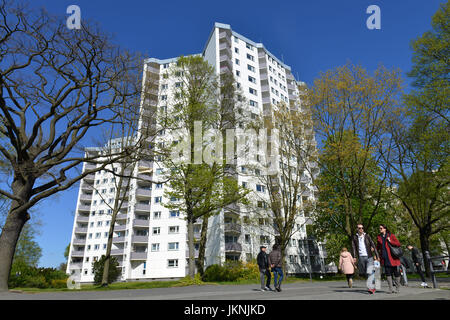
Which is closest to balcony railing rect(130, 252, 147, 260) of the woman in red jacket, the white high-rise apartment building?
the white high-rise apartment building

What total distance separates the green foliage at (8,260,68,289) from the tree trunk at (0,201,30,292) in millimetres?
8770

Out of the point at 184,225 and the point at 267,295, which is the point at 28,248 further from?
the point at 267,295

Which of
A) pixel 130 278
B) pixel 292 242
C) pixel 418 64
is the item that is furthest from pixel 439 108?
pixel 130 278

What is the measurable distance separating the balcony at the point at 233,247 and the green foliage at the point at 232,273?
9680 mm

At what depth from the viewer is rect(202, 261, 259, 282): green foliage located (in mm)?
22625

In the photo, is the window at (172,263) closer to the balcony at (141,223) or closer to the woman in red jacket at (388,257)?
the balcony at (141,223)

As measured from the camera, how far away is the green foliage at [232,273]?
22625mm

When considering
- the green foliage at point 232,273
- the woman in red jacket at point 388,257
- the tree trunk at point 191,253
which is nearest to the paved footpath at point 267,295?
the woman in red jacket at point 388,257

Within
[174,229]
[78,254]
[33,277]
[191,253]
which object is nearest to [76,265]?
[78,254]

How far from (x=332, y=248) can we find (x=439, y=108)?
818 inches

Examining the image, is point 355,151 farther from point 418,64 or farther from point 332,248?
point 332,248

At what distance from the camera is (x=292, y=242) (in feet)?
140

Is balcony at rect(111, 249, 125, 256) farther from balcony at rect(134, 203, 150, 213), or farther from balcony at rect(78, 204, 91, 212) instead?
balcony at rect(78, 204, 91, 212)

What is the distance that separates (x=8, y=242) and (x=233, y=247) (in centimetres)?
2734
